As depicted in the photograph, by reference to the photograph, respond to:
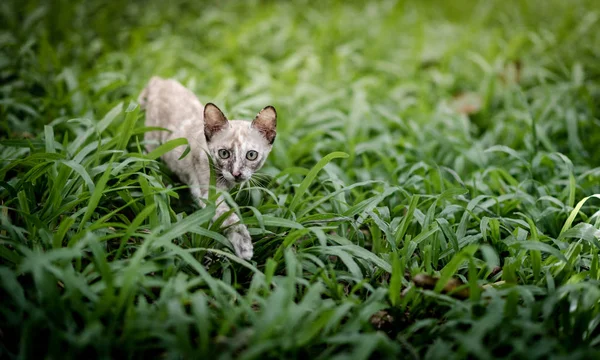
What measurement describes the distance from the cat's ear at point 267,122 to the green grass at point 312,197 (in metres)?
0.35

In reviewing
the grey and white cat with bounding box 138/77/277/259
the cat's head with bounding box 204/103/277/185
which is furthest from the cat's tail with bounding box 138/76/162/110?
the cat's head with bounding box 204/103/277/185

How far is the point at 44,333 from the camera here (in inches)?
86.4

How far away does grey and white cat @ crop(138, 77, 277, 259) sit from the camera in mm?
2740

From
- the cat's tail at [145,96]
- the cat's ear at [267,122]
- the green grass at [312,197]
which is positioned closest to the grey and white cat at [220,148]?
the cat's ear at [267,122]

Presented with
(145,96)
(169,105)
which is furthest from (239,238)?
(145,96)

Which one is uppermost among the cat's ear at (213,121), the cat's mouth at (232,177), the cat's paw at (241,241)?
the cat's ear at (213,121)

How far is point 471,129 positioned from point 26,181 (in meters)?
3.58

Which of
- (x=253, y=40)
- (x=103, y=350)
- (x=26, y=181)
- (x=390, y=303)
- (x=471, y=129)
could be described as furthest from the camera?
(x=253, y=40)

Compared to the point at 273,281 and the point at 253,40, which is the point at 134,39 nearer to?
the point at 253,40

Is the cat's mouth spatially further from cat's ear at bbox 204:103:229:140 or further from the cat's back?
the cat's back

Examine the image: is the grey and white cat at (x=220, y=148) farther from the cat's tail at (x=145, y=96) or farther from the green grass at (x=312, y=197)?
the cat's tail at (x=145, y=96)

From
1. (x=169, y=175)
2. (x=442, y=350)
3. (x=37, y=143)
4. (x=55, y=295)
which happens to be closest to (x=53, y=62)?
(x=37, y=143)

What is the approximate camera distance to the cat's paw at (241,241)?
2.69 metres

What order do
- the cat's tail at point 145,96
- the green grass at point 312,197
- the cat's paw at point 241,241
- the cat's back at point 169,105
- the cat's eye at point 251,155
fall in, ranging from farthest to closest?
the cat's tail at point 145,96
the cat's back at point 169,105
the cat's eye at point 251,155
the cat's paw at point 241,241
the green grass at point 312,197
